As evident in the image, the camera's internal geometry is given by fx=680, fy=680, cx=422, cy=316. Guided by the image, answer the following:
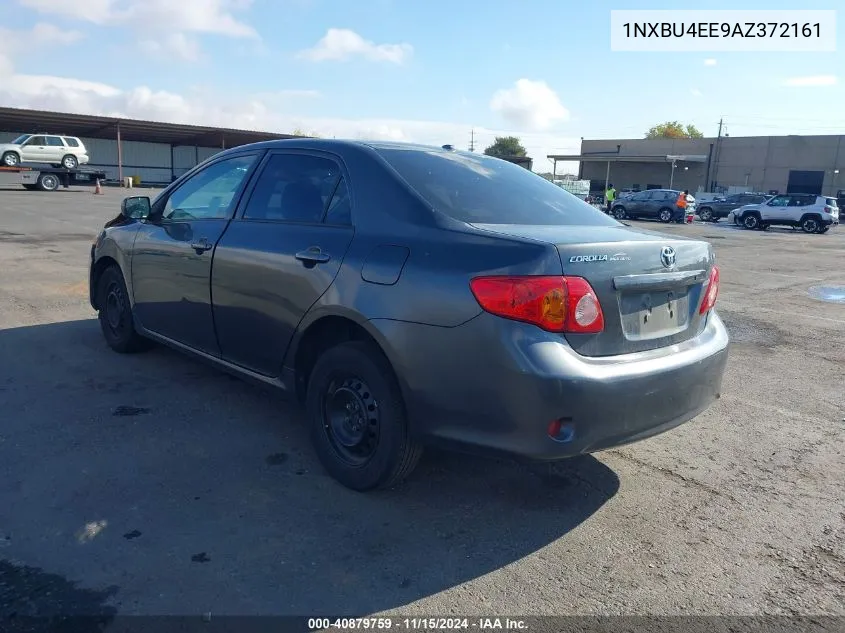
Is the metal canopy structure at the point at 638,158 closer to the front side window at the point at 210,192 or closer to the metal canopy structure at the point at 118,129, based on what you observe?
the metal canopy structure at the point at 118,129

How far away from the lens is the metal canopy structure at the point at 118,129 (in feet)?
123

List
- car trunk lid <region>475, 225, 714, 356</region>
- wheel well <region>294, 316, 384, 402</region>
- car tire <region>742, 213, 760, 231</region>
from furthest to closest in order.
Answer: car tire <region>742, 213, 760, 231</region> → wheel well <region>294, 316, 384, 402</region> → car trunk lid <region>475, 225, 714, 356</region>

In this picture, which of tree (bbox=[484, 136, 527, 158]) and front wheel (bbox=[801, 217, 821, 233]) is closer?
front wheel (bbox=[801, 217, 821, 233])

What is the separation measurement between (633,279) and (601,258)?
21cm

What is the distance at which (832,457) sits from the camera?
4.06 metres

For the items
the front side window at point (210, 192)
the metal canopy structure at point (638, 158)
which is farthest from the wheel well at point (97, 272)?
the metal canopy structure at point (638, 158)

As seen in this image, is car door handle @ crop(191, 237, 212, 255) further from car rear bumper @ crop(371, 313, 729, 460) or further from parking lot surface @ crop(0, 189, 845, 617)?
car rear bumper @ crop(371, 313, 729, 460)

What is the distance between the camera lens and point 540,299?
2752 mm

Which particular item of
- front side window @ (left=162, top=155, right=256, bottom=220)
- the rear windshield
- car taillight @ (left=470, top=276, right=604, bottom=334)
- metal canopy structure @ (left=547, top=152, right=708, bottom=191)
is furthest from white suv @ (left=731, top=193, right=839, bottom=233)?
car taillight @ (left=470, top=276, right=604, bottom=334)

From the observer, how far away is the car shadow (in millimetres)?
2646

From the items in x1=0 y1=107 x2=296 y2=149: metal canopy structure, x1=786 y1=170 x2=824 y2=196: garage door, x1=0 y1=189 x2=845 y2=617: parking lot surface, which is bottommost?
x1=0 y1=189 x2=845 y2=617: parking lot surface

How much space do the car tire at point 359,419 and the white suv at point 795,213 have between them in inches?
1265

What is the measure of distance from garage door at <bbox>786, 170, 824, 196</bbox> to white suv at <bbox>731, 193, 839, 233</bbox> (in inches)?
1033

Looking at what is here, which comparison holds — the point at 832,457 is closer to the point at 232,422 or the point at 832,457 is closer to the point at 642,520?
the point at 642,520
